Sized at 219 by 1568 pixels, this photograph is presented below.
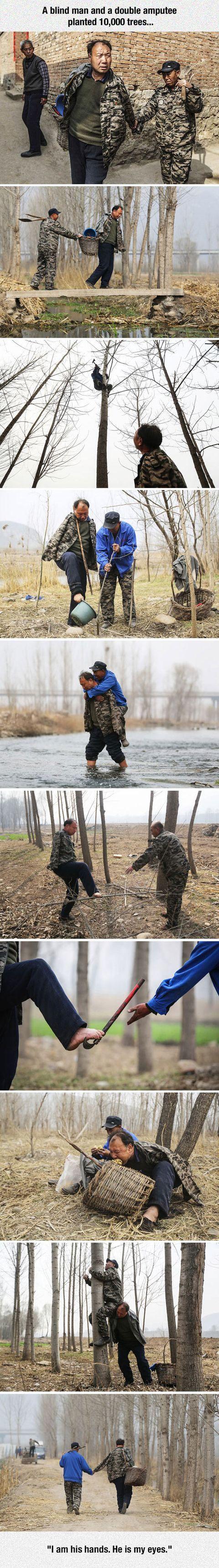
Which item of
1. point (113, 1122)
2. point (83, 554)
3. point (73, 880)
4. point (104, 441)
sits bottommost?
point (113, 1122)

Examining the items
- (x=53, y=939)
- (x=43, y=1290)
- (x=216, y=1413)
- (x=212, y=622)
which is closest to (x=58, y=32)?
(x=212, y=622)

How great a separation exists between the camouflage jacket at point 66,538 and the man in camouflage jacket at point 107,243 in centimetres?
197

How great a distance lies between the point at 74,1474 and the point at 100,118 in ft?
33.2

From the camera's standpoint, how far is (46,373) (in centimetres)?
980

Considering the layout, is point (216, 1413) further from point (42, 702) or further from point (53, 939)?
point (42, 702)

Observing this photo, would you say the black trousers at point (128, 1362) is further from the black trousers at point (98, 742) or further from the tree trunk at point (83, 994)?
the black trousers at point (98, 742)

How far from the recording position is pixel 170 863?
32.8 ft

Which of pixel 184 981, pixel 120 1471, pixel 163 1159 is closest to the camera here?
pixel 120 1471

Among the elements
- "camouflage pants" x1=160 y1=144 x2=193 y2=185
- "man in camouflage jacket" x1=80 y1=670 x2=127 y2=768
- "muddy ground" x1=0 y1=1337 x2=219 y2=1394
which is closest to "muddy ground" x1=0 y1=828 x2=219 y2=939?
"man in camouflage jacket" x1=80 y1=670 x2=127 y2=768

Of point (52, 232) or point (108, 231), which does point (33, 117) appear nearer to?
point (52, 232)

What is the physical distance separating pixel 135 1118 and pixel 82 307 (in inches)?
256

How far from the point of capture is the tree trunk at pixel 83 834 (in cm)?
1002

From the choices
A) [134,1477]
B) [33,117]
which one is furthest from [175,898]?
[33,117]

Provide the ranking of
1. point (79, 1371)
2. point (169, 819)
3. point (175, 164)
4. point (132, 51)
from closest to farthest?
point (79, 1371) → point (169, 819) → point (132, 51) → point (175, 164)
